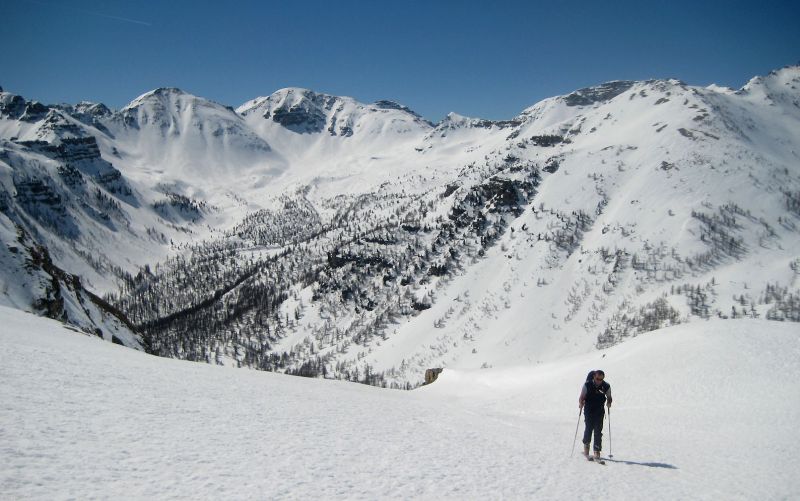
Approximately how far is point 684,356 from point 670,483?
20159 millimetres

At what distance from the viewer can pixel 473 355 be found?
167m

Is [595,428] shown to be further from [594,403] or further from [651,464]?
[651,464]

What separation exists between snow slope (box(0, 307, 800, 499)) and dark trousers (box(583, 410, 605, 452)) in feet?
2.58

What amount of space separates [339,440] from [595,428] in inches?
372

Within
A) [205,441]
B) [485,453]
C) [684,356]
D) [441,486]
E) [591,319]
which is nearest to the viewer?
[441,486]

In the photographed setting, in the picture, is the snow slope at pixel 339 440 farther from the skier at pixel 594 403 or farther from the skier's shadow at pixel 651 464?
the skier at pixel 594 403

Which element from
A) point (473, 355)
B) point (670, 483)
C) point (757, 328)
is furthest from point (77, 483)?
point (473, 355)

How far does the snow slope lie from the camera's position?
991 cm

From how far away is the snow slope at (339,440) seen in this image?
9906mm

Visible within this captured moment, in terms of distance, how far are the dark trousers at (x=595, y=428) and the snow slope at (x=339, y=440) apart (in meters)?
0.79

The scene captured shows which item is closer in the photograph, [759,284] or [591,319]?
[759,284]

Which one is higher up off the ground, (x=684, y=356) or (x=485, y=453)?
(x=684, y=356)

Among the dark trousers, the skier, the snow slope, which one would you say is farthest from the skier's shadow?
the dark trousers

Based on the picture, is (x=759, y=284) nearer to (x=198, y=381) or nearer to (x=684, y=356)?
(x=684, y=356)
